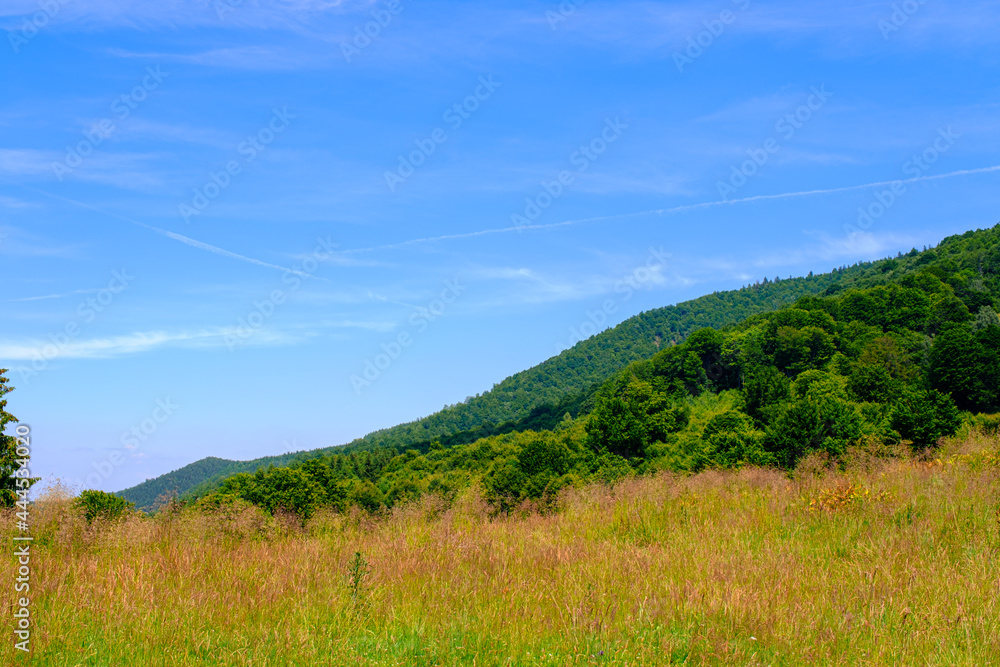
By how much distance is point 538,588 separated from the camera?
4.79m

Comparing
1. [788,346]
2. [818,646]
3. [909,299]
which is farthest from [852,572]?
[909,299]

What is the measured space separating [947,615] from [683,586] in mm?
1756

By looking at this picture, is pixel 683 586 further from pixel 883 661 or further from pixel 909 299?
pixel 909 299

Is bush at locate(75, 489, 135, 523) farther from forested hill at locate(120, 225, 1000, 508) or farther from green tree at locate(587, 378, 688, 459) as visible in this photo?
forested hill at locate(120, 225, 1000, 508)

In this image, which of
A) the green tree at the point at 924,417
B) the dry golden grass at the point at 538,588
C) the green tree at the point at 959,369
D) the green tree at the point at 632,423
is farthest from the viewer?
the green tree at the point at 632,423

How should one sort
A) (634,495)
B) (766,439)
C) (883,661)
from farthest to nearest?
(766,439) → (634,495) → (883,661)

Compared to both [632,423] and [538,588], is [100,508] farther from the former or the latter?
[632,423]

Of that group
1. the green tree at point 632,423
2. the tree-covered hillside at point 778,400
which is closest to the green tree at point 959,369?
the tree-covered hillside at point 778,400

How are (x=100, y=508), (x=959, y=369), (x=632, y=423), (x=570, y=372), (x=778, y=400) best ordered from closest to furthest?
(x=100, y=508)
(x=959, y=369)
(x=778, y=400)
(x=632, y=423)
(x=570, y=372)

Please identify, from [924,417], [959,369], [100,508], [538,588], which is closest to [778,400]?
[959,369]

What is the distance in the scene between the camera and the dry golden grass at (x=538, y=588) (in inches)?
146

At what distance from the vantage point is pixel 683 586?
4.69 metres

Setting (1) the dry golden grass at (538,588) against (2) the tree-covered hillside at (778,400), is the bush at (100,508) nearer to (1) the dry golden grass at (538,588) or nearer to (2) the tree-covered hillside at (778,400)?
(1) the dry golden grass at (538,588)

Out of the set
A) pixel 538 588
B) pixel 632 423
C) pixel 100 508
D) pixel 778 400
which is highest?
pixel 100 508
